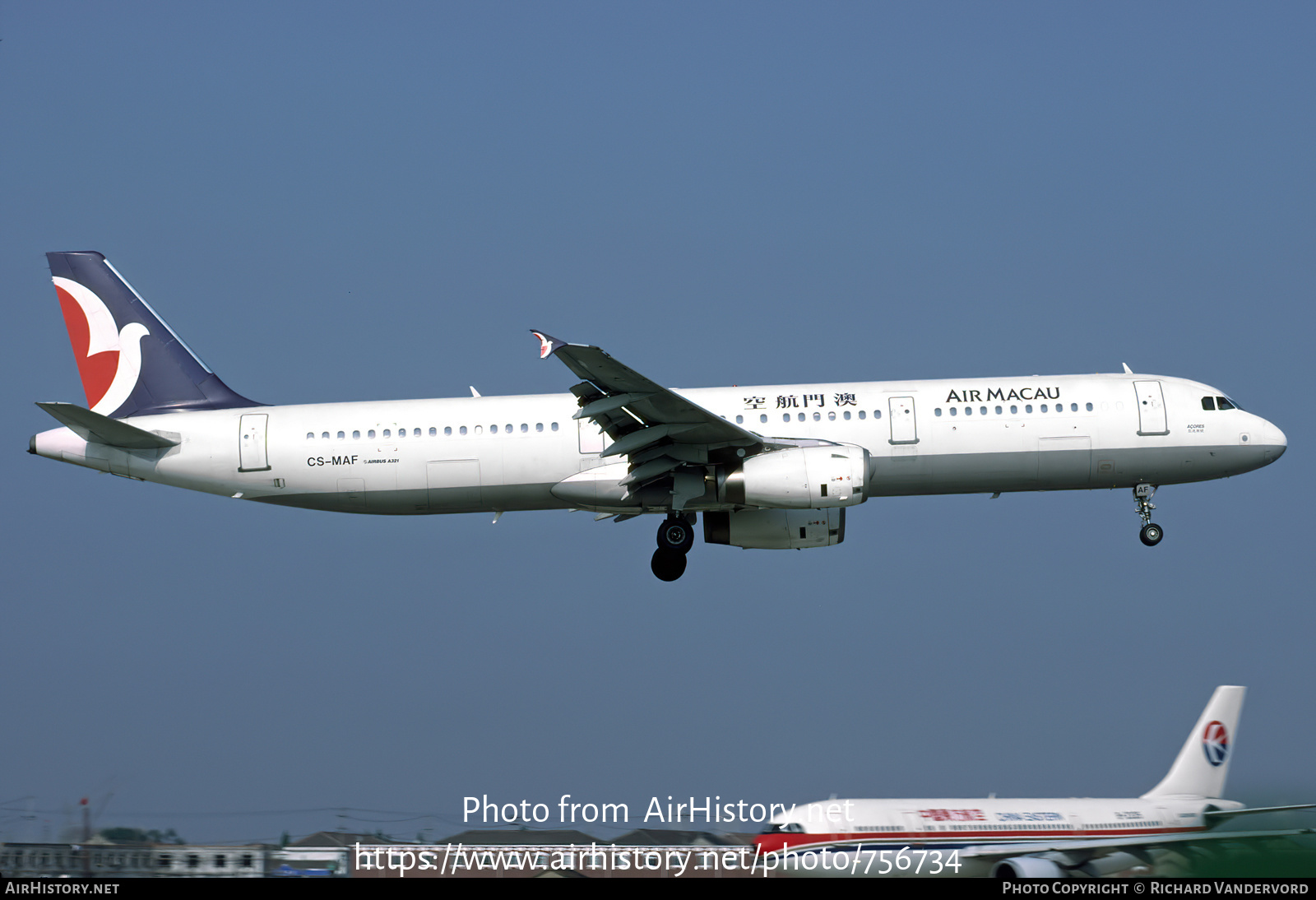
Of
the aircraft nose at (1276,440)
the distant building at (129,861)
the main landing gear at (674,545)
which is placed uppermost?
the aircraft nose at (1276,440)

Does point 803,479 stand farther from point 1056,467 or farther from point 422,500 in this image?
point 422,500

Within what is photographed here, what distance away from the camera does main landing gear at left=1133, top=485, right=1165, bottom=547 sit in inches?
1347

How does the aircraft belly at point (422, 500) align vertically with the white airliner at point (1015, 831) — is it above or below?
above

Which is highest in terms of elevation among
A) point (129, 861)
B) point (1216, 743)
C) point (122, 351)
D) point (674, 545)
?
point (122, 351)

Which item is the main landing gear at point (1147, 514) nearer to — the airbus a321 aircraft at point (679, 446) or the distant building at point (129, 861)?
the airbus a321 aircraft at point (679, 446)

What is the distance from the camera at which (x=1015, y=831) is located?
25828 mm

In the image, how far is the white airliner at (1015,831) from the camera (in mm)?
23920

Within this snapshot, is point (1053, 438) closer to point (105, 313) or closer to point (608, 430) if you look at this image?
point (608, 430)

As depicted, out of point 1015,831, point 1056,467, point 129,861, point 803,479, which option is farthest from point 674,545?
point 129,861

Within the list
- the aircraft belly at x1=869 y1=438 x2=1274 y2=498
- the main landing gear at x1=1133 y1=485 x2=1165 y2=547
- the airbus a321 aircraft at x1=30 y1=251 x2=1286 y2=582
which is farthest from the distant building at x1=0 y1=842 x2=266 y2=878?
the main landing gear at x1=1133 y1=485 x2=1165 y2=547

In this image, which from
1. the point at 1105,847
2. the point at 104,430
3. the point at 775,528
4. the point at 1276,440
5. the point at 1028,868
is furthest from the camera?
the point at 775,528

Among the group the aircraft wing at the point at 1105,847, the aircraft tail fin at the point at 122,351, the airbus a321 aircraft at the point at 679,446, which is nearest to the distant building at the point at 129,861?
the airbus a321 aircraft at the point at 679,446

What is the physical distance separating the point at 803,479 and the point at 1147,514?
932 centimetres

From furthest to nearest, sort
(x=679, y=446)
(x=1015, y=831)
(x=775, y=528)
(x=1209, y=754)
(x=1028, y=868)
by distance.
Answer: (x=775, y=528) → (x=679, y=446) → (x=1209, y=754) → (x=1015, y=831) → (x=1028, y=868)
